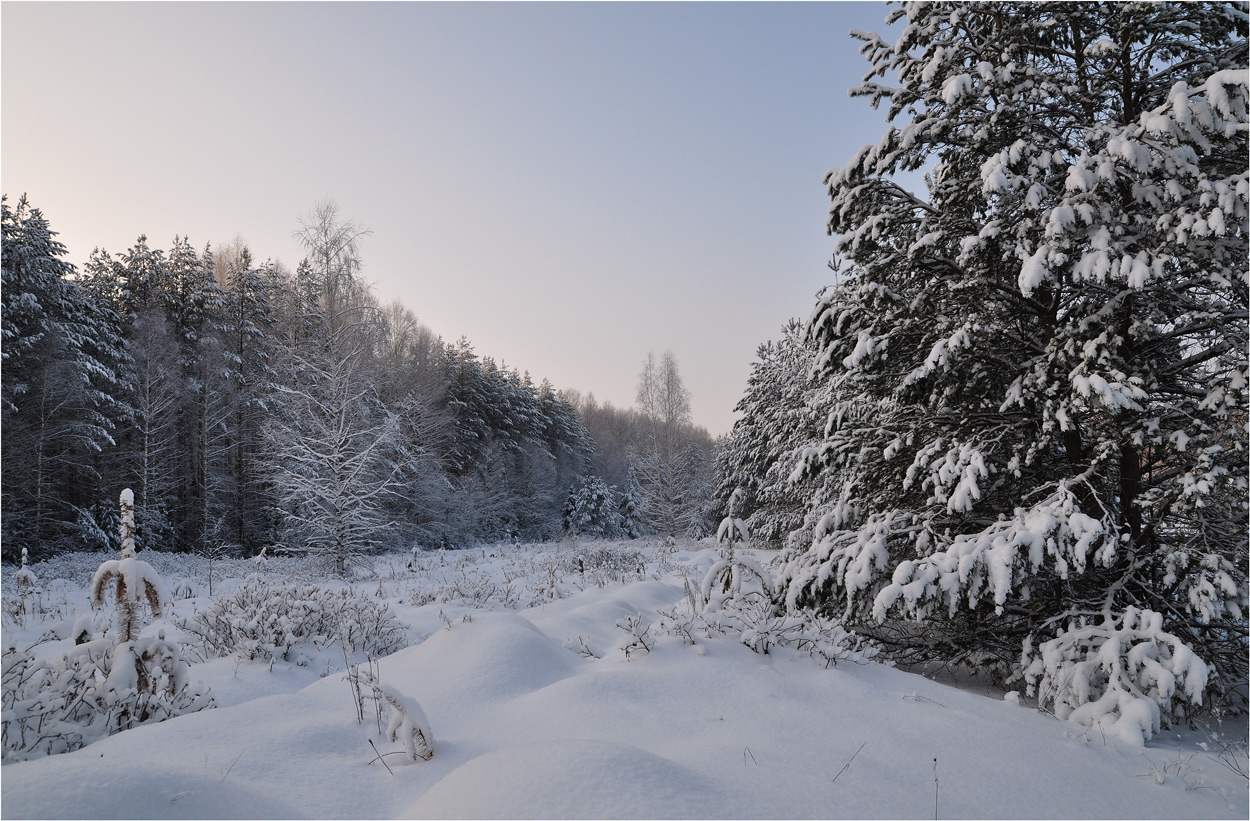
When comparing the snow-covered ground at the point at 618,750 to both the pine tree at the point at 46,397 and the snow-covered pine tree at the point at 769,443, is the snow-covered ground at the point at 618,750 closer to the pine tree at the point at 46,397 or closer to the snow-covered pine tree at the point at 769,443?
the snow-covered pine tree at the point at 769,443

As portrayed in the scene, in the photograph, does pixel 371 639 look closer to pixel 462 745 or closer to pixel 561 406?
pixel 462 745

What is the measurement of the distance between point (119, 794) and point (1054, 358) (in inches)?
242

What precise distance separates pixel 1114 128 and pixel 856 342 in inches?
95.7

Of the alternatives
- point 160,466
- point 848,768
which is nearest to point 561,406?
point 160,466

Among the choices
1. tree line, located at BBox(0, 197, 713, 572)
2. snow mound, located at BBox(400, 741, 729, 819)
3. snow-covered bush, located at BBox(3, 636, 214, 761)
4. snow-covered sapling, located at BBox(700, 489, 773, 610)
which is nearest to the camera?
snow mound, located at BBox(400, 741, 729, 819)

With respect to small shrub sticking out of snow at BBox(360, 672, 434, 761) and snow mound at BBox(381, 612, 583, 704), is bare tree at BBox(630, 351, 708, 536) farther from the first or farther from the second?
small shrub sticking out of snow at BBox(360, 672, 434, 761)

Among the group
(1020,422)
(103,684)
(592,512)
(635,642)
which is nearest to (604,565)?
(635,642)

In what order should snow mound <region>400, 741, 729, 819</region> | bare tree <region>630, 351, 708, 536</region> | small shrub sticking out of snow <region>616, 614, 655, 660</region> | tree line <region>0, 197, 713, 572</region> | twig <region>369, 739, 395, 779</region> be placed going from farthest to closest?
bare tree <region>630, 351, 708, 536</region>
tree line <region>0, 197, 713, 572</region>
small shrub sticking out of snow <region>616, 614, 655, 660</region>
twig <region>369, 739, 395, 779</region>
snow mound <region>400, 741, 729, 819</region>

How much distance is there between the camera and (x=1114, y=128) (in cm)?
449

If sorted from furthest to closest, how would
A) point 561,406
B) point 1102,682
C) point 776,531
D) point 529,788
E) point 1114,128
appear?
point 561,406 < point 776,531 < point 1114,128 < point 1102,682 < point 529,788

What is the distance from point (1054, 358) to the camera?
4742 mm

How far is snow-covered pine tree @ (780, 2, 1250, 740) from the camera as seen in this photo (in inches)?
158

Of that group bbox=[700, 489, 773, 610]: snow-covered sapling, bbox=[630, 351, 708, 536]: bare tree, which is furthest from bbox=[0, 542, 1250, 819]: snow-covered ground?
bbox=[630, 351, 708, 536]: bare tree

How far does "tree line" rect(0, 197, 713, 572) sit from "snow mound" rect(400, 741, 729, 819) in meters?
10.8
